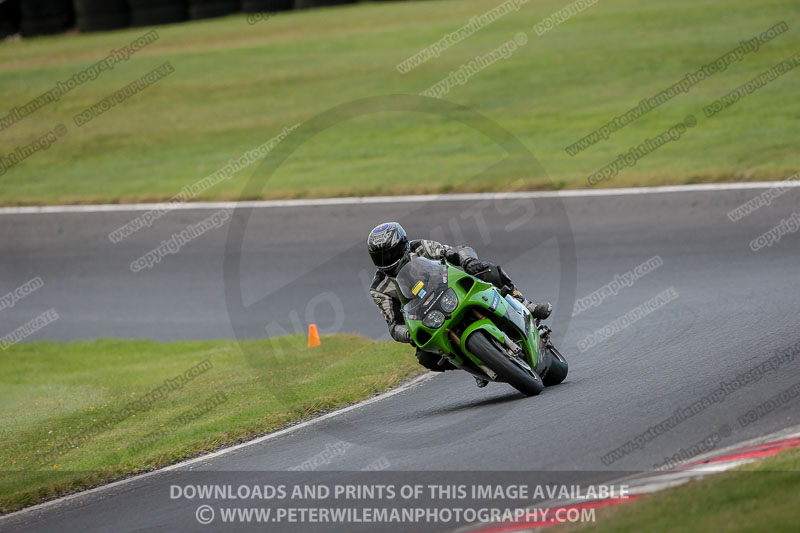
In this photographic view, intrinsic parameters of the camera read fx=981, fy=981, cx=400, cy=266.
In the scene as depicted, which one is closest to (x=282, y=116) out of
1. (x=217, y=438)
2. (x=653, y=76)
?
(x=653, y=76)

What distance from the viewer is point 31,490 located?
9.42m

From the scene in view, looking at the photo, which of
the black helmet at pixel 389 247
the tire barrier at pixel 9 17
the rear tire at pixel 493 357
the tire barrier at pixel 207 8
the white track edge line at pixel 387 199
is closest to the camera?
→ the rear tire at pixel 493 357

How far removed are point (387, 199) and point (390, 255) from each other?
11968 millimetres

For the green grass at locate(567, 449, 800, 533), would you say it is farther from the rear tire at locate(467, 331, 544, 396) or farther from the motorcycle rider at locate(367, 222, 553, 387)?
the motorcycle rider at locate(367, 222, 553, 387)

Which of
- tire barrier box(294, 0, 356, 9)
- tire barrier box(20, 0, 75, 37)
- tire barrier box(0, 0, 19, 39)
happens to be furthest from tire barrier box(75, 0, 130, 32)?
tire barrier box(294, 0, 356, 9)

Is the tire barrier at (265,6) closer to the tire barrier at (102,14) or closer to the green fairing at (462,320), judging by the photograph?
the tire barrier at (102,14)

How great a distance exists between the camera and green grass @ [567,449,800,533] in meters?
5.65

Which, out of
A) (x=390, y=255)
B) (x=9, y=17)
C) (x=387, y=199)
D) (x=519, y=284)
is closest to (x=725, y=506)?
(x=390, y=255)

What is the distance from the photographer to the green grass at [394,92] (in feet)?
72.1

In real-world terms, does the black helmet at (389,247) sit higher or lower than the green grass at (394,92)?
higher

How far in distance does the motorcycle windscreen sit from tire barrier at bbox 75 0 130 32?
30945 mm

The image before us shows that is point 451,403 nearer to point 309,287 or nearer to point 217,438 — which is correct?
point 217,438

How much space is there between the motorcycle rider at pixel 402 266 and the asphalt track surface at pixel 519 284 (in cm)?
82

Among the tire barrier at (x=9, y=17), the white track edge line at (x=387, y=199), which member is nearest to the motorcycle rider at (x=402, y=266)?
the white track edge line at (x=387, y=199)
